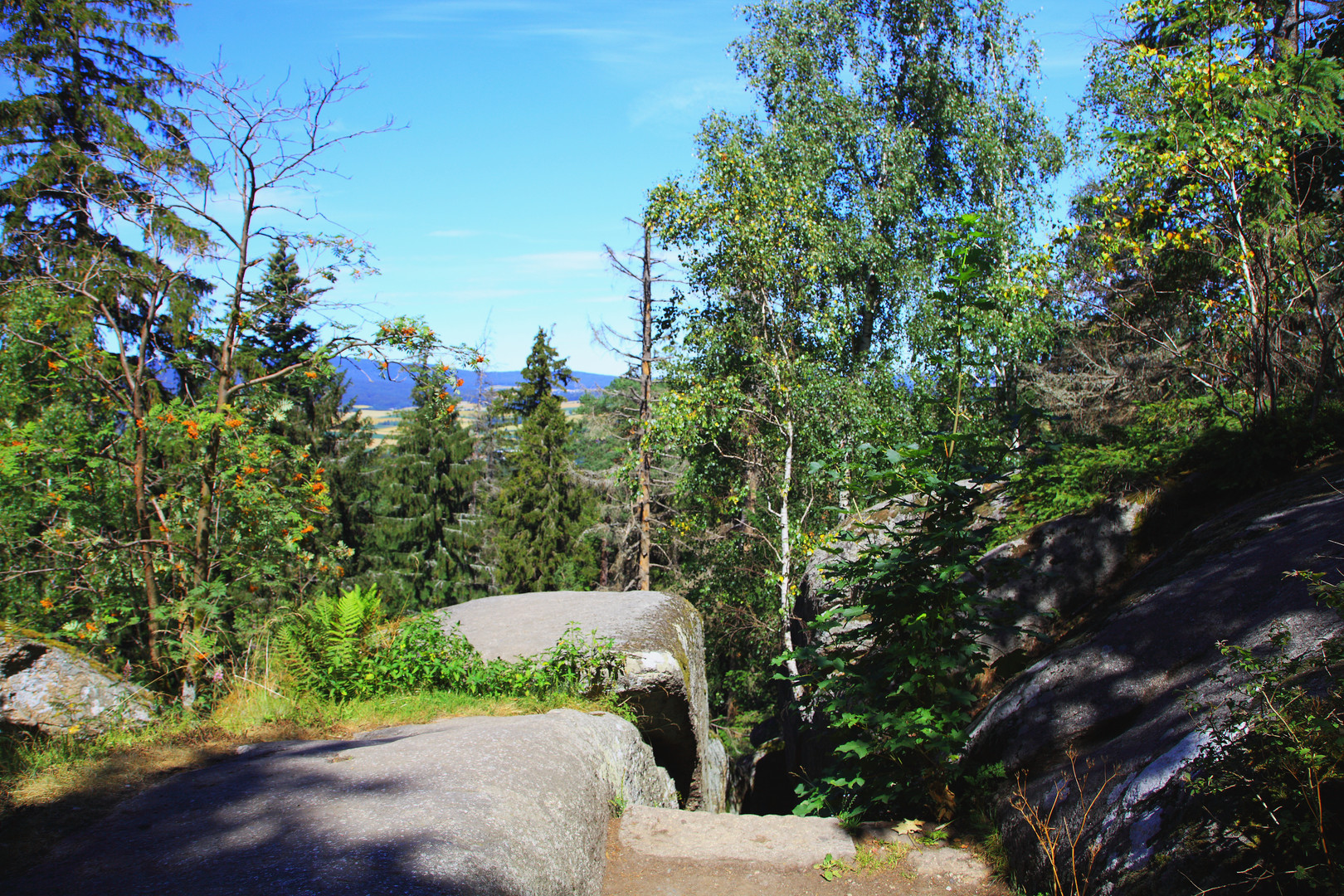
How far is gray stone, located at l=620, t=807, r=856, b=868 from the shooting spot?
392 cm

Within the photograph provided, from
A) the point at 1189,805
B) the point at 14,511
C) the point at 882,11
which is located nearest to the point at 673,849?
the point at 1189,805

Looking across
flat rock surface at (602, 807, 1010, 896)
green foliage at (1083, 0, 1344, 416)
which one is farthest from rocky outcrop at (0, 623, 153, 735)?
green foliage at (1083, 0, 1344, 416)

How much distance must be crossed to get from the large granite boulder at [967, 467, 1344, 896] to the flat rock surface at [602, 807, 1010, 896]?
0.37 m

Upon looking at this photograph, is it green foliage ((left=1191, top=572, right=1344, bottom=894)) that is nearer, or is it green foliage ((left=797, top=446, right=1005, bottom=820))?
green foliage ((left=1191, top=572, right=1344, bottom=894))

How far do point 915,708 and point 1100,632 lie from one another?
1.14m

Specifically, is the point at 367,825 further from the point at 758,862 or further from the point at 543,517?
the point at 543,517

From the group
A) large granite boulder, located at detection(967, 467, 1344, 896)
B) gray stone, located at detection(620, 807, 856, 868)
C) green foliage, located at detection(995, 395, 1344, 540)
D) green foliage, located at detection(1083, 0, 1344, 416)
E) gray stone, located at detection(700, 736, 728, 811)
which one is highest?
green foliage, located at detection(1083, 0, 1344, 416)

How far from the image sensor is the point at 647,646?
22.9 feet

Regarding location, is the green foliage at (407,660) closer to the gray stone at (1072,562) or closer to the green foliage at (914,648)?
the green foliage at (914,648)

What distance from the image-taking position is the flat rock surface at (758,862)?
11.5 feet

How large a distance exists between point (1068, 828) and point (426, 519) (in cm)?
2854

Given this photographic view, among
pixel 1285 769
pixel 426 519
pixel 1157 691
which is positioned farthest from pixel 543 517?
pixel 1285 769

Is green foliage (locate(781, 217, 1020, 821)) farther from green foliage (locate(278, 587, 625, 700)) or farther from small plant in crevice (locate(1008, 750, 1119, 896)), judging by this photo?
green foliage (locate(278, 587, 625, 700))

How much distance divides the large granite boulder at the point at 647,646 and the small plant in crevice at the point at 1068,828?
152 inches
